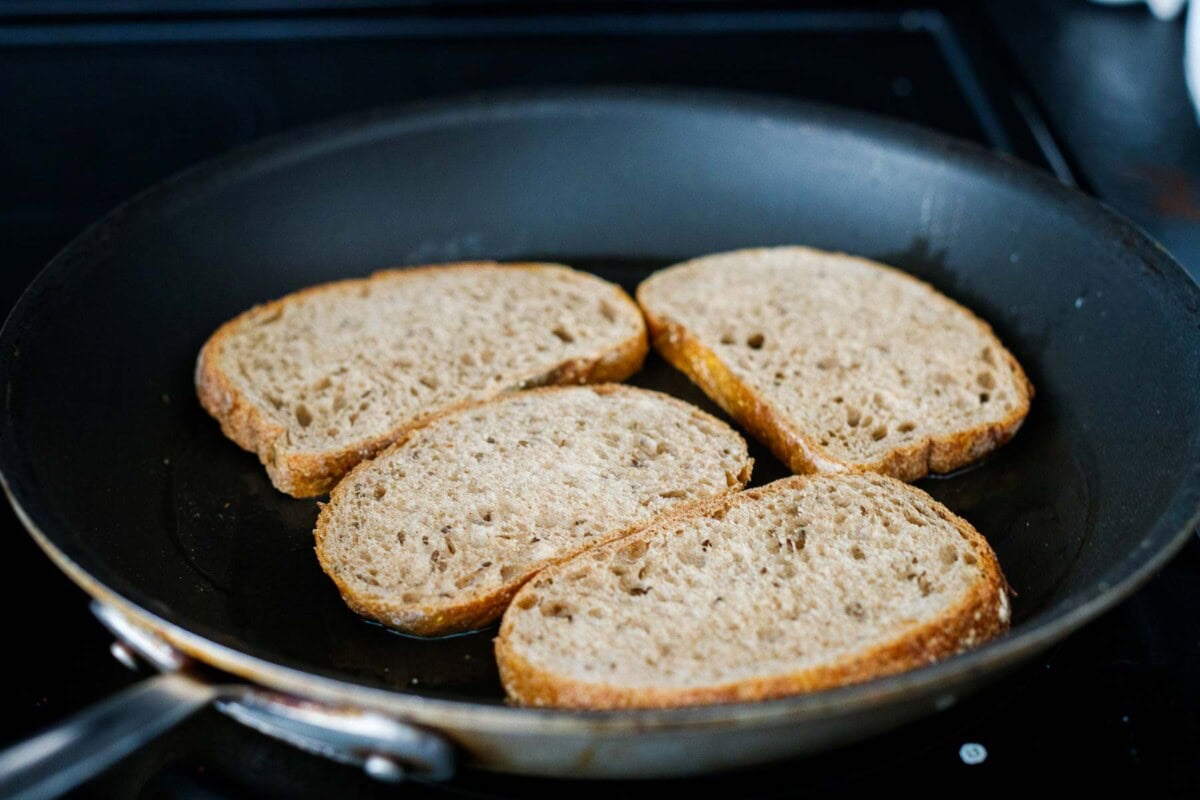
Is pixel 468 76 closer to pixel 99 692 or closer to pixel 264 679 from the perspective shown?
pixel 99 692

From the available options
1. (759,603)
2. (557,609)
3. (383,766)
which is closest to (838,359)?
(759,603)

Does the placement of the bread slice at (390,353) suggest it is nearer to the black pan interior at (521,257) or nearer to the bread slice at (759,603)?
the black pan interior at (521,257)

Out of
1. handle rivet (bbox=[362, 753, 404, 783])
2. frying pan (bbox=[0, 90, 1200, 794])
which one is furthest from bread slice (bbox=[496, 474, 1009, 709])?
handle rivet (bbox=[362, 753, 404, 783])

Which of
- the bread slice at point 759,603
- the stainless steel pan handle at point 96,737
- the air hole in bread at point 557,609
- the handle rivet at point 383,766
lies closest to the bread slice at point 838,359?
the bread slice at point 759,603

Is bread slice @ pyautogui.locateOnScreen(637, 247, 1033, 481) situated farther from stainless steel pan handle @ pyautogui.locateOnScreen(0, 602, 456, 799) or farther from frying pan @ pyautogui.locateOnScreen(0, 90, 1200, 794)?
stainless steel pan handle @ pyautogui.locateOnScreen(0, 602, 456, 799)

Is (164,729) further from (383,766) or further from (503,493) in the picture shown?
(503,493)

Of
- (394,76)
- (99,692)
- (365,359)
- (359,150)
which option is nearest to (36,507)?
(99,692)
